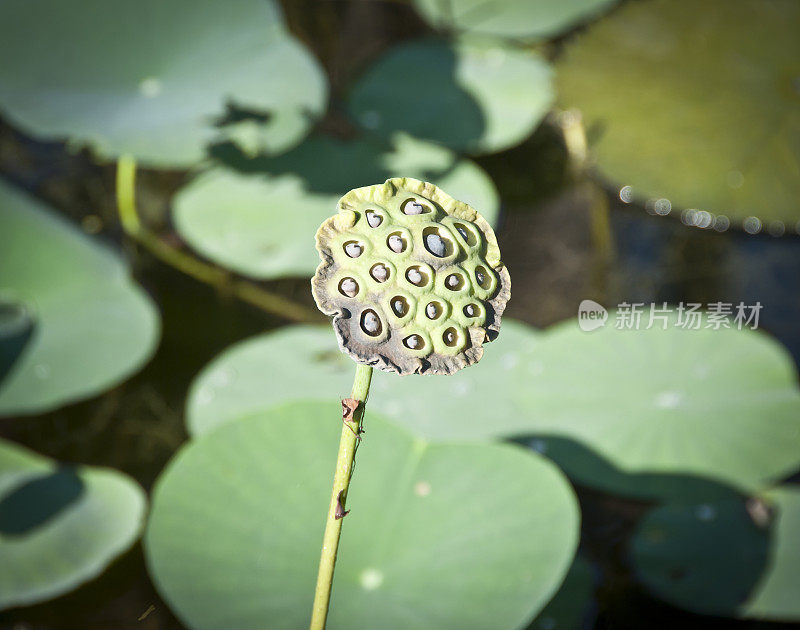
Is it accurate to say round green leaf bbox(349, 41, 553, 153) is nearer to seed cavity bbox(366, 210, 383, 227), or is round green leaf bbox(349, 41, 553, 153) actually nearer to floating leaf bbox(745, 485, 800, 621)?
floating leaf bbox(745, 485, 800, 621)

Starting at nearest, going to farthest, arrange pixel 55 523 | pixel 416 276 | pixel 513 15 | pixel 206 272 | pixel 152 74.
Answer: pixel 416 276 → pixel 55 523 → pixel 152 74 → pixel 206 272 → pixel 513 15

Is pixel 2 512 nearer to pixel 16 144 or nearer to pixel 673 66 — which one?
pixel 16 144

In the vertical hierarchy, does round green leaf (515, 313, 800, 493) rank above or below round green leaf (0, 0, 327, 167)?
below

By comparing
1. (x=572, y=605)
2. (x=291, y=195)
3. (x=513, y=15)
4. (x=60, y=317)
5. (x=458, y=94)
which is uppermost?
(x=513, y=15)

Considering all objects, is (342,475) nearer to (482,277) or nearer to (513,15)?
(482,277)

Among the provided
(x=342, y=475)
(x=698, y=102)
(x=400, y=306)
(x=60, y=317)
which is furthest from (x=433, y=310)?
(x=698, y=102)

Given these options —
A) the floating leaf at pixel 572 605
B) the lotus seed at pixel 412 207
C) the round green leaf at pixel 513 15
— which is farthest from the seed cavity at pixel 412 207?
the round green leaf at pixel 513 15

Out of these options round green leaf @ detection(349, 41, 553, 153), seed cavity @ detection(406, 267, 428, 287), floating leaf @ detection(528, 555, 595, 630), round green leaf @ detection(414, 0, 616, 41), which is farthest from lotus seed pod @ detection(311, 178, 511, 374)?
round green leaf @ detection(414, 0, 616, 41)

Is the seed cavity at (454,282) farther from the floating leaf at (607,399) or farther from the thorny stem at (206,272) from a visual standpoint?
the thorny stem at (206,272)
